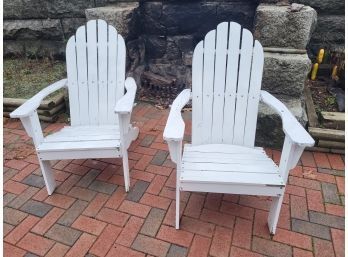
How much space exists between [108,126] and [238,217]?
49.9 inches

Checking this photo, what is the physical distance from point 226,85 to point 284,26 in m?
0.88

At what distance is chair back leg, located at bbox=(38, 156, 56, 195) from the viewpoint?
6.92ft

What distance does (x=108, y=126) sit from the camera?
246 cm

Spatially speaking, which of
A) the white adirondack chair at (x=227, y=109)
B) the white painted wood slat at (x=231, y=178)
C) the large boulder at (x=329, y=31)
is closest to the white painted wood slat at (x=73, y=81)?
the white adirondack chair at (x=227, y=109)

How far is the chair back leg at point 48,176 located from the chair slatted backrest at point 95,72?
52 centimetres

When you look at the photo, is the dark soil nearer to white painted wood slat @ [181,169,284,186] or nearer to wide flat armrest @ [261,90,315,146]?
wide flat armrest @ [261,90,315,146]

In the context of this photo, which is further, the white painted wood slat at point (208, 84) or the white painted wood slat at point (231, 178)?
the white painted wood slat at point (208, 84)

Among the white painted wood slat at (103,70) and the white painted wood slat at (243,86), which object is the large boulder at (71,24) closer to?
the white painted wood slat at (103,70)

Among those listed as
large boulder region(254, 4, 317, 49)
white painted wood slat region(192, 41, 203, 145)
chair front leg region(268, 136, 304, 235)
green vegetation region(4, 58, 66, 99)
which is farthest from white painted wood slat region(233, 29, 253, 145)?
green vegetation region(4, 58, 66, 99)

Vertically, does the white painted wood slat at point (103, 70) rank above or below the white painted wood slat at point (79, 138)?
above

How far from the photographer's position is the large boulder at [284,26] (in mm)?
2469

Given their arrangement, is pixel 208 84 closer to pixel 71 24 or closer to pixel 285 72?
pixel 285 72

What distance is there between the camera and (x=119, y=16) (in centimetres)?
300

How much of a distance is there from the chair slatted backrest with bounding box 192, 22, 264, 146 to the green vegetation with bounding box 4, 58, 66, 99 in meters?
2.06
